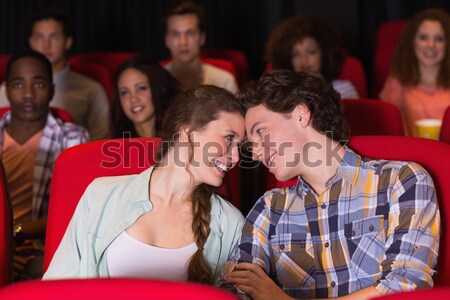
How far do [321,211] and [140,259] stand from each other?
496 millimetres

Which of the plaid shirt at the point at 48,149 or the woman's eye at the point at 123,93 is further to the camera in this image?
the woman's eye at the point at 123,93

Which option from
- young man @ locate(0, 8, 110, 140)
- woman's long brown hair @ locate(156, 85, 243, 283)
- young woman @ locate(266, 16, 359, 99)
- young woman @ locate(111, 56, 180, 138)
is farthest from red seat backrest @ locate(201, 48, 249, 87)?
woman's long brown hair @ locate(156, 85, 243, 283)

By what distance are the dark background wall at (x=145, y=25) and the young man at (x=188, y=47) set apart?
0.86m

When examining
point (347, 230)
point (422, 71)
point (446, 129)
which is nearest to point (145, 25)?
point (422, 71)

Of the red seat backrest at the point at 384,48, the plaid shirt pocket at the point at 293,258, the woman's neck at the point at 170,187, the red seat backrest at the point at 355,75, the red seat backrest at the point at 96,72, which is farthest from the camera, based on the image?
the red seat backrest at the point at 384,48

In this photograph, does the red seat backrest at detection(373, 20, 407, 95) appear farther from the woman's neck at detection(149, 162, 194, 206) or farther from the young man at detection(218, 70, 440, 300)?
the woman's neck at detection(149, 162, 194, 206)

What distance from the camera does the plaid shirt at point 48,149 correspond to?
351cm

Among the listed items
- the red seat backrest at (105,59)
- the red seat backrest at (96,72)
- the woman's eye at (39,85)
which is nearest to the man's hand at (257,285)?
the woman's eye at (39,85)

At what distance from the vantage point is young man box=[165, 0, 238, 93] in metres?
4.57

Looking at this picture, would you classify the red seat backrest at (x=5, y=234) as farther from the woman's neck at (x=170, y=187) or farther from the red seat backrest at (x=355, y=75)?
the red seat backrest at (x=355, y=75)

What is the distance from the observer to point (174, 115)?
2572 mm

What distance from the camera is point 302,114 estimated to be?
249 cm

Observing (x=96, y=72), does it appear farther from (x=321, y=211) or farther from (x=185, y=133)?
(x=321, y=211)

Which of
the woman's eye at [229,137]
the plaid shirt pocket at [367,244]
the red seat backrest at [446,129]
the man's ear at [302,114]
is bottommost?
the plaid shirt pocket at [367,244]
